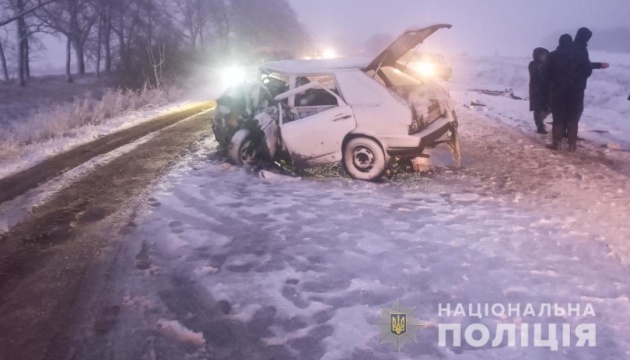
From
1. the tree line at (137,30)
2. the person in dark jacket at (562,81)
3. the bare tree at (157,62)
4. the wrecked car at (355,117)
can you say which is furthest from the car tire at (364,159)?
Result: the bare tree at (157,62)

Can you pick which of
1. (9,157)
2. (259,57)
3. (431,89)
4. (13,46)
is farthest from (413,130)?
(13,46)

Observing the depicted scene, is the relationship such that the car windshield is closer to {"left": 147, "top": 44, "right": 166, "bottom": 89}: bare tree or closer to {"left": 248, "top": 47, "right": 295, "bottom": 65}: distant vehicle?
{"left": 147, "top": 44, "right": 166, "bottom": 89}: bare tree

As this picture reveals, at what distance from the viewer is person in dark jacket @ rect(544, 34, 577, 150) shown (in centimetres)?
756

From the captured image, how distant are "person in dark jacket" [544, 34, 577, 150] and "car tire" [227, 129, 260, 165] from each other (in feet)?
17.5

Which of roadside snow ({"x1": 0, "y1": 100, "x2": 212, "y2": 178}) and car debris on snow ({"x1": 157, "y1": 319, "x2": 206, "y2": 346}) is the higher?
roadside snow ({"x1": 0, "y1": 100, "x2": 212, "y2": 178})

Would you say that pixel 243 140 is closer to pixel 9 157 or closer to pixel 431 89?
pixel 431 89

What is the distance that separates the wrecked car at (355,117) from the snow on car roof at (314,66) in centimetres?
2

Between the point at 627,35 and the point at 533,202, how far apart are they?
10906 centimetres

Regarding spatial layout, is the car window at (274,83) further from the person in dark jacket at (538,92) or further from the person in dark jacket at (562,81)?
the person in dark jacket at (538,92)

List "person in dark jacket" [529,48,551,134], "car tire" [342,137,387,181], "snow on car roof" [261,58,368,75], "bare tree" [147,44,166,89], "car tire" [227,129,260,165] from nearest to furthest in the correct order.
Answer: "car tire" [342,137,387,181], "snow on car roof" [261,58,368,75], "car tire" [227,129,260,165], "person in dark jacket" [529,48,551,134], "bare tree" [147,44,166,89]

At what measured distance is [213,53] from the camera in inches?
1742

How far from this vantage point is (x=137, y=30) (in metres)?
32.9

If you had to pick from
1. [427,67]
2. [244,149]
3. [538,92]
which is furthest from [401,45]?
[427,67]

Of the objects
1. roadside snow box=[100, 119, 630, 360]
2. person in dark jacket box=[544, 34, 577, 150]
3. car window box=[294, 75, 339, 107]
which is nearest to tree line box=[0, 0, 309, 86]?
car window box=[294, 75, 339, 107]
